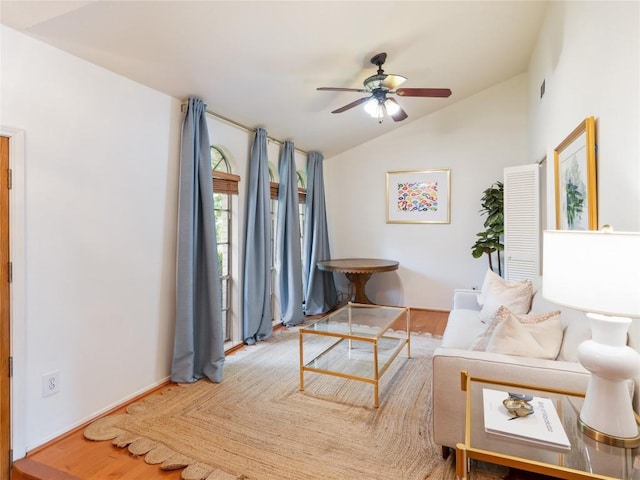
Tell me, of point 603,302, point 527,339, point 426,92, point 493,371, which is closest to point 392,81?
point 426,92

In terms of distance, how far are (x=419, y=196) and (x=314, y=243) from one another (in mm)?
1725

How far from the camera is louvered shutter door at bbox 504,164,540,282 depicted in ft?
11.9

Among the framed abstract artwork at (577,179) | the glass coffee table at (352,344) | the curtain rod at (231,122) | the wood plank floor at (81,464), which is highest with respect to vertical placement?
the curtain rod at (231,122)

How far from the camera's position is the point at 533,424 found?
1319mm

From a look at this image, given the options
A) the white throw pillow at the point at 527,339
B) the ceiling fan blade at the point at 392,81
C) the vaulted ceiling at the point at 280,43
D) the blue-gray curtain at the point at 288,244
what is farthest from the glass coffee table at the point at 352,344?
the vaulted ceiling at the point at 280,43

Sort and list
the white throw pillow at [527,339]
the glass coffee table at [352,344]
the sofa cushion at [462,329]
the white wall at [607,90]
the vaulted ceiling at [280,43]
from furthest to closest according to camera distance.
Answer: the glass coffee table at [352,344], the sofa cushion at [462,329], the vaulted ceiling at [280,43], the white throw pillow at [527,339], the white wall at [607,90]

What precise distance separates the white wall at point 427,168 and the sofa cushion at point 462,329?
5.98ft

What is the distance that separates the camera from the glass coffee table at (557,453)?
1123mm

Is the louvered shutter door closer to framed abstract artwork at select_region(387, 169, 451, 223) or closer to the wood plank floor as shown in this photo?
framed abstract artwork at select_region(387, 169, 451, 223)

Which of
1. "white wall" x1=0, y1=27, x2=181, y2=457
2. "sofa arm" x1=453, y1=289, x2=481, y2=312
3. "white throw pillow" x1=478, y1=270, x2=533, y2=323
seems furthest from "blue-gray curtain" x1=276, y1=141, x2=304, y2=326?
"white throw pillow" x1=478, y1=270, x2=533, y2=323

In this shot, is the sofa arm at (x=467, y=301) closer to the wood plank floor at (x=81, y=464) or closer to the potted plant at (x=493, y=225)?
the potted plant at (x=493, y=225)

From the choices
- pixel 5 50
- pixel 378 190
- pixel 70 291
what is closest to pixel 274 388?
pixel 70 291

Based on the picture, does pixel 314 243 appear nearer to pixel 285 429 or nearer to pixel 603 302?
pixel 285 429

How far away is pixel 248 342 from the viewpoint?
3787 mm
